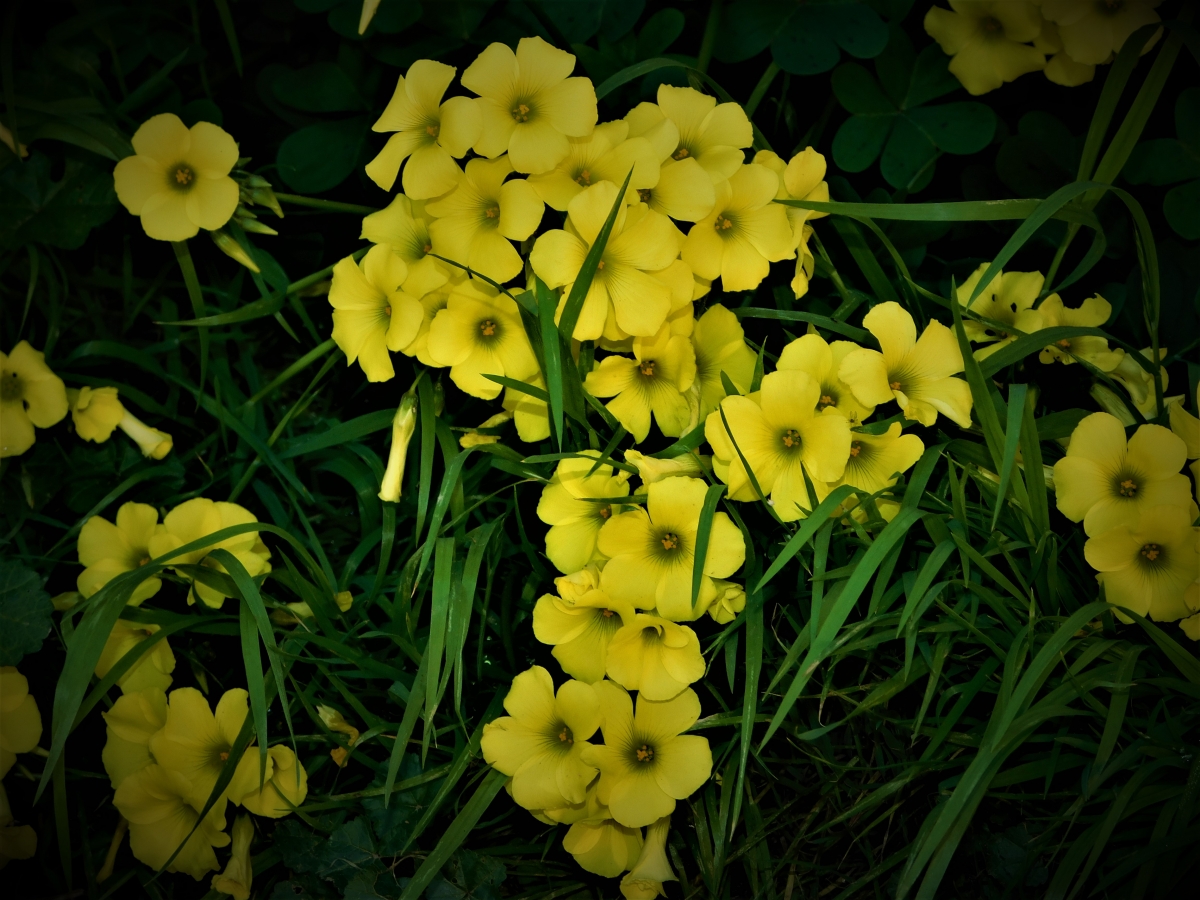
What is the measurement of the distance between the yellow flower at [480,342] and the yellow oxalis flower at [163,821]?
2.28ft

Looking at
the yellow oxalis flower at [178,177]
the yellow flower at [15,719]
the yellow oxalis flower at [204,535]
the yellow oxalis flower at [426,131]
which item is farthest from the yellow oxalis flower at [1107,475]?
the yellow flower at [15,719]

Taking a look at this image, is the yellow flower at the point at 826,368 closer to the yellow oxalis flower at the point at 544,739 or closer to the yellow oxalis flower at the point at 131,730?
the yellow oxalis flower at the point at 544,739

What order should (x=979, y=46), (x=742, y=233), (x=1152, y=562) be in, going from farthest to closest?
1. (x=979, y=46)
2. (x=742, y=233)
3. (x=1152, y=562)

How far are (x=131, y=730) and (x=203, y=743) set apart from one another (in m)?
0.11

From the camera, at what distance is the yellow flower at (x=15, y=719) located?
131 cm

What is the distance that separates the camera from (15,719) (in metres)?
1.32

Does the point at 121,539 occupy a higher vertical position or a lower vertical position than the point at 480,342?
lower

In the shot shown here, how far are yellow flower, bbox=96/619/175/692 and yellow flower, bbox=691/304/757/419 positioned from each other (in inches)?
34.8

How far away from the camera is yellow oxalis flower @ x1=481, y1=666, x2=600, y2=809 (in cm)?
120

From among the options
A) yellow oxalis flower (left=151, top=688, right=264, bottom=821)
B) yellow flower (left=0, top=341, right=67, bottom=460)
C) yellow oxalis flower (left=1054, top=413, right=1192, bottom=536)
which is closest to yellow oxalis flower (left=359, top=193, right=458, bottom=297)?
yellow flower (left=0, top=341, right=67, bottom=460)

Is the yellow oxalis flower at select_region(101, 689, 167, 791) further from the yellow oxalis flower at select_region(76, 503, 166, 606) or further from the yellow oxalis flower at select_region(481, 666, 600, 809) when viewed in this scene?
the yellow oxalis flower at select_region(481, 666, 600, 809)

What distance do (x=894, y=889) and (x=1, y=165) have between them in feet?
5.85

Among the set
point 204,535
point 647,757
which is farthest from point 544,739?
point 204,535

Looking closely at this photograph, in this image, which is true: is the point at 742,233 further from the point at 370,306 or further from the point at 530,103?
the point at 370,306
